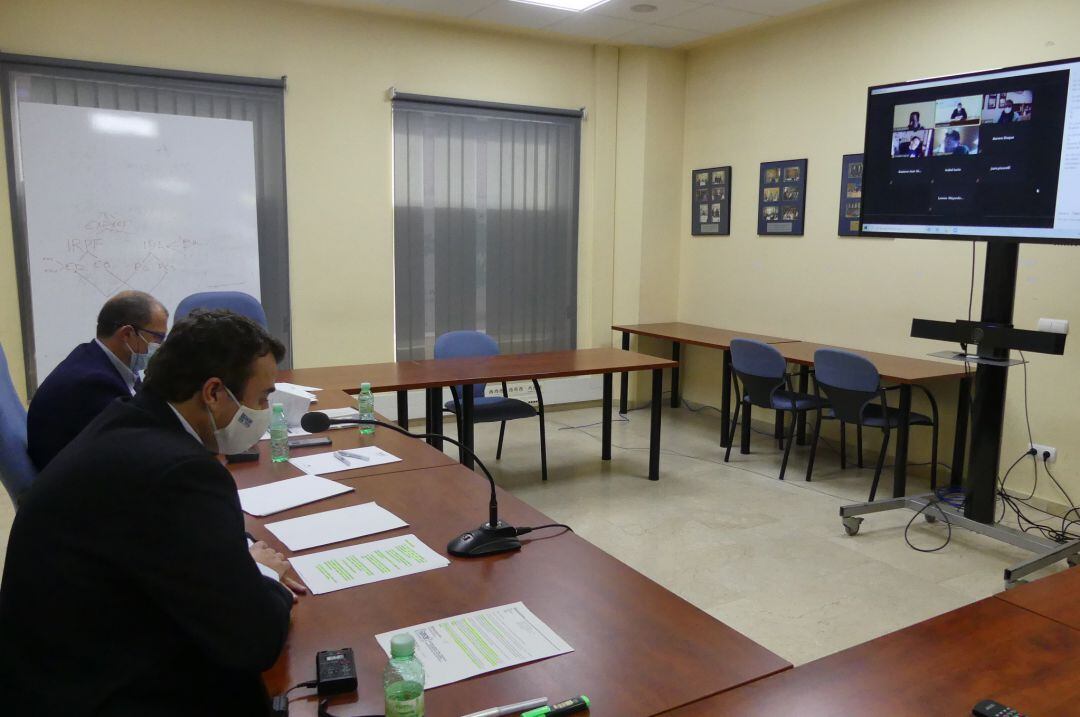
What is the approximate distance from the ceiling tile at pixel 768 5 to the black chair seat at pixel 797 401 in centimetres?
255

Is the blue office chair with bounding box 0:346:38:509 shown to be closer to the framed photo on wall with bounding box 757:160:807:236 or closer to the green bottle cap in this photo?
the green bottle cap

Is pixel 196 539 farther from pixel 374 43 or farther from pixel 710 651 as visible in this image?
pixel 374 43

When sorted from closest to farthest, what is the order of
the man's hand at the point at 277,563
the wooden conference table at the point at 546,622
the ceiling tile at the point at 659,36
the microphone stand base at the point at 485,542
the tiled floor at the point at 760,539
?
the wooden conference table at the point at 546,622, the man's hand at the point at 277,563, the microphone stand base at the point at 485,542, the tiled floor at the point at 760,539, the ceiling tile at the point at 659,36

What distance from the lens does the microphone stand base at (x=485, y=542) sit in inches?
71.4

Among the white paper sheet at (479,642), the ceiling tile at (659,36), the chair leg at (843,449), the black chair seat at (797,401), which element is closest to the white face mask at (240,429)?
the white paper sheet at (479,642)

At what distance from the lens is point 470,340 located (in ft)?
16.1

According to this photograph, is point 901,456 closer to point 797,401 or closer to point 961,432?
point 961,432

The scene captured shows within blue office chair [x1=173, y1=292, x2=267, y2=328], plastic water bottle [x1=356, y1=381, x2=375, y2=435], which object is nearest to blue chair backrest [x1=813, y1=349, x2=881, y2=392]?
plastic water bottle [x1=356, y1=381, x2=375, y2=435]

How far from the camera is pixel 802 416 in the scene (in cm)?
526

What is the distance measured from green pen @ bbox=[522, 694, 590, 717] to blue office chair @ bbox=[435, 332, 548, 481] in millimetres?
3047

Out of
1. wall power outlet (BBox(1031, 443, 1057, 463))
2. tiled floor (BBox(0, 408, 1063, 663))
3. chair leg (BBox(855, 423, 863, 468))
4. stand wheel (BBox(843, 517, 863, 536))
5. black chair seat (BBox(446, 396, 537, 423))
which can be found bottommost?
tiled floor (BBox(0, 408, 1063, 663))

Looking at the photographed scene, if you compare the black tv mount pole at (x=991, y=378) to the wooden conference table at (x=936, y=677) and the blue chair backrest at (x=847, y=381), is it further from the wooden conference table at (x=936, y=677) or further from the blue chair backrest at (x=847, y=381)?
the wooden conference table at (x=936, y=677)

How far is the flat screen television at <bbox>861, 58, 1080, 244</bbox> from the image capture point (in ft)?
9.97

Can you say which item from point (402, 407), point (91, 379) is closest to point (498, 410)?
point (402, 407)
